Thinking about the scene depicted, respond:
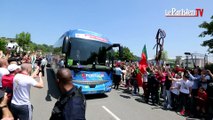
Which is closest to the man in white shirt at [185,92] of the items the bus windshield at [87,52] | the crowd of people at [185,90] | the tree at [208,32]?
the crowd of people at [185,90]

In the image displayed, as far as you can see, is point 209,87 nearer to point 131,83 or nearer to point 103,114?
point 103,114

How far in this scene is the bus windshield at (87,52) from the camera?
36.7 ft

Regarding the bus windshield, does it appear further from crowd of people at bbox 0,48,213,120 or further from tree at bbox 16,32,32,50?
tree at bbox 16,32,32,50

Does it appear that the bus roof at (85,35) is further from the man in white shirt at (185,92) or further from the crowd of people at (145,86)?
the man in white shirt at (185,92)

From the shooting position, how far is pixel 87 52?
11.6 meters

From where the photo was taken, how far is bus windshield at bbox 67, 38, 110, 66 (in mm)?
11180

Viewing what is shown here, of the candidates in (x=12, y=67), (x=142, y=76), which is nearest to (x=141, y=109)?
(x=142, y=76)

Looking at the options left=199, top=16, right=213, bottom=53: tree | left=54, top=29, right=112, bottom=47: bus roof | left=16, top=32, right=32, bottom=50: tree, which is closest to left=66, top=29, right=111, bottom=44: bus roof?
left=54, top=29, right=112, bottom=47: bus roof

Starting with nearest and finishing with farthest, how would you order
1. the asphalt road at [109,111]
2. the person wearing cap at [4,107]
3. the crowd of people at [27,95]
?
the crowd of people at [27,95], the person wearing cap at [4,107], the asphalt road at [109,111]

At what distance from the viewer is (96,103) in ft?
34.2

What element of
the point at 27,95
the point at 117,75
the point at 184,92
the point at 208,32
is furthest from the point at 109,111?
the point at 208,32

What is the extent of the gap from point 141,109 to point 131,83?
5.04 m

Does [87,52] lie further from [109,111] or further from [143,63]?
[109,111]

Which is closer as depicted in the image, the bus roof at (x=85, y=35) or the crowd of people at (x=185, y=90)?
the crowd of people at (x=185, y=90)
